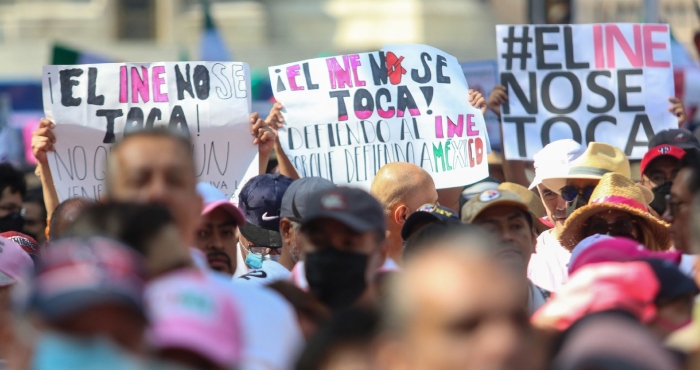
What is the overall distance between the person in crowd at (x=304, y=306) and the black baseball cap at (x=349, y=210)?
0.21 metres

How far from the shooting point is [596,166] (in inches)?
245

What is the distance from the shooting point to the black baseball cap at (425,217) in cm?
502

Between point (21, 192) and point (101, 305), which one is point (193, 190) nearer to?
point (101, 305)

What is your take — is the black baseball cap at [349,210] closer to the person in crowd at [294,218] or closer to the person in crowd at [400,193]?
the person in crowd at [294,218]

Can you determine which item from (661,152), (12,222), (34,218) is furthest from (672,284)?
(34,218)

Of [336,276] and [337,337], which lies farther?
[336,276]

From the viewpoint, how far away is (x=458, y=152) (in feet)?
22.5

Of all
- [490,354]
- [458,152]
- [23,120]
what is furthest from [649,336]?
[23,120]

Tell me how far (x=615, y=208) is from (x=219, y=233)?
1.50 m

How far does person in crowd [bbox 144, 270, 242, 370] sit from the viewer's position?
8.49ft

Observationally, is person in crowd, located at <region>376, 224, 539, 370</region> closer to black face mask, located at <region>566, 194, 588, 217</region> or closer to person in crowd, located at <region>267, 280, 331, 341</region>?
person in crowd, located at <region>267, 280, 331, 341</region>

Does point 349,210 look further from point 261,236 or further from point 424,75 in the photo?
point 424,75

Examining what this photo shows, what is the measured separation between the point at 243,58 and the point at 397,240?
3143cm

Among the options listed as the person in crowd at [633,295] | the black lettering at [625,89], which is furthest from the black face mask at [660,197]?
the person in crowd at [633,295]
